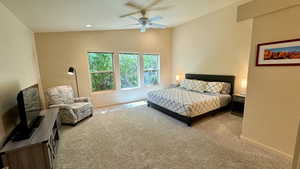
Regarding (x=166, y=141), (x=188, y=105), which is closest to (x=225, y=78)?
(x=188, y=105)

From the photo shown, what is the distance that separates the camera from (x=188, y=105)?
9.84 ft

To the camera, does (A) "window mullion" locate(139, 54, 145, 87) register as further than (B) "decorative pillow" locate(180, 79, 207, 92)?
Yes

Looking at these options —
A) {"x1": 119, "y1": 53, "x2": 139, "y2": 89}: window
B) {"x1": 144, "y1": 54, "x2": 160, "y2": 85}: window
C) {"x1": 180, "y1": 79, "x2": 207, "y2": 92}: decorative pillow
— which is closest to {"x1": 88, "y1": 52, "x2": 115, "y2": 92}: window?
A: {"x1": 119, "y1": 53, "x2": 139, "y2": 89}: window

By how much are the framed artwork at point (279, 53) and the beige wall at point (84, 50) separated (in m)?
3.90

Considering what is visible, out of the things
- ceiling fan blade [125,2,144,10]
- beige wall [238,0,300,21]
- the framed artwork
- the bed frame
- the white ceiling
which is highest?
ceiling fan blade [125,2,144,10]

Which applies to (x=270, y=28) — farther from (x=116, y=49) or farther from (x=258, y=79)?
(x=116, y=49)

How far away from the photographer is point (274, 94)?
6.75 ft

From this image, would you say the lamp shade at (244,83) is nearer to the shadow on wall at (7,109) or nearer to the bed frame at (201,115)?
the bed frame at (201,115)

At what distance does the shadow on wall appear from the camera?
5.78 feet

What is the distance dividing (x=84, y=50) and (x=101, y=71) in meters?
0.86

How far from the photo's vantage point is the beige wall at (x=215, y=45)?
3.77 m

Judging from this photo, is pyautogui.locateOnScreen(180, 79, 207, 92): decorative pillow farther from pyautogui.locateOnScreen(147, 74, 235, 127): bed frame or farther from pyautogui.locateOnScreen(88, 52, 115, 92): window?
pyautogui.locateOnScreen(88, 52, 115, 92): window

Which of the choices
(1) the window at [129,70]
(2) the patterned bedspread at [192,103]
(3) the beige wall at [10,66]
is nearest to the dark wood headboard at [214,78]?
(2) the patterned bedspread at [192,103]

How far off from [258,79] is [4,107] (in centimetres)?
388
